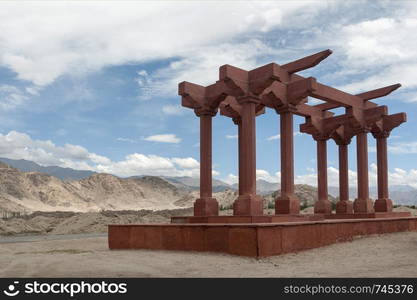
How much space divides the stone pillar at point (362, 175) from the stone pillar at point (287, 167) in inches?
183

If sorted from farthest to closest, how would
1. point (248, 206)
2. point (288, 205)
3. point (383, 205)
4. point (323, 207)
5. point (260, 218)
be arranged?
point (383, 205) < point (323, 207) < point (288, 205) < point (248, 206) < point (260, 218)

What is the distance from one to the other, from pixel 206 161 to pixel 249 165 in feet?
8.20

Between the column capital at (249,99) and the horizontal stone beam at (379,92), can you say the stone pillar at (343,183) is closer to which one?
the horizontal stone beam at (379,92)

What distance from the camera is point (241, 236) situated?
1151 cm

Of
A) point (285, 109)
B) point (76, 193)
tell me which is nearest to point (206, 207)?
point (285, 109)

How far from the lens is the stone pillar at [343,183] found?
793 inches

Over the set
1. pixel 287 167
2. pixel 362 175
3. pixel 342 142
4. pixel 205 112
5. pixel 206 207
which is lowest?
pixel 206 207

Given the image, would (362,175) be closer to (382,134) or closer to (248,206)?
(382,134)

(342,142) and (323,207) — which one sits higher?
(342,142)

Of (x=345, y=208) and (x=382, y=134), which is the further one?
(x=382, y=134)

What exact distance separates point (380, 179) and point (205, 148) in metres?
8.60

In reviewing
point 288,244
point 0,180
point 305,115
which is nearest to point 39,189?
point 0,180

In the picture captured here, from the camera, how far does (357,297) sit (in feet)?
22.3

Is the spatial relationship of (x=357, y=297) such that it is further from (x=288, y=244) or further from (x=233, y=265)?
(x=288, y=244)
